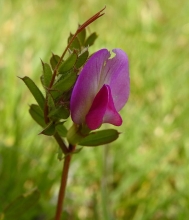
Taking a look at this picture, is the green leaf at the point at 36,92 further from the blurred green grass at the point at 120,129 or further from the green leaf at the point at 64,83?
the blurred green grass at the point at 120,129

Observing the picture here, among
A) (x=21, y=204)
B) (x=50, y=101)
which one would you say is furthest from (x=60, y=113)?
(x=21, y=204)

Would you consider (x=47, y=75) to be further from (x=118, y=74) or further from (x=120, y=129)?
(x=120, y=129)

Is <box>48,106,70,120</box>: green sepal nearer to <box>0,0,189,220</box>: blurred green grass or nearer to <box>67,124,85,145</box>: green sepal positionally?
<box>67,124,85,145</box>: green sepal

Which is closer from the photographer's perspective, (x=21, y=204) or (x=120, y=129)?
(x=21, y=204)

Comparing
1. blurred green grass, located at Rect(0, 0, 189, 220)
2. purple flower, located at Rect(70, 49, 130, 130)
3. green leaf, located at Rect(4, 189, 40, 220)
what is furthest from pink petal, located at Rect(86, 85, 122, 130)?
blurred green grass, located at Rect(0, 0, 189, 220)

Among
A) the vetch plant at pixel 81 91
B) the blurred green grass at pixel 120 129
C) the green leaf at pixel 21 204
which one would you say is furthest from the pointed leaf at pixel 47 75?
the blurred green grass at pixel 120 129

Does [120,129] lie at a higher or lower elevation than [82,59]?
lower

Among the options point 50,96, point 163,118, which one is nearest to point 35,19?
point 163,118
